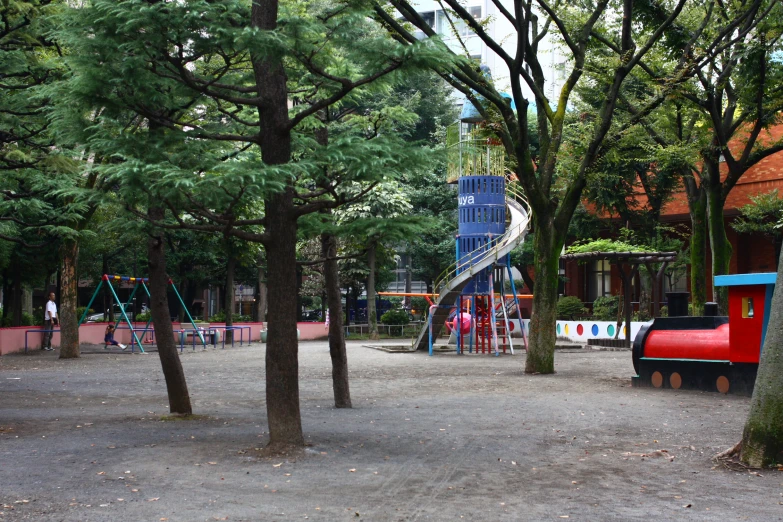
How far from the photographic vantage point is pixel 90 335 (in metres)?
35.4

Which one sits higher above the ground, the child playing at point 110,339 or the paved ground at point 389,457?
the child playing at point 110,339

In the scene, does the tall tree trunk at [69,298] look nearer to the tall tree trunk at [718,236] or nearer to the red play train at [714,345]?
the red play train at [714,345]

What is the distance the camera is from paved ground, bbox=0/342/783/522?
737 cm

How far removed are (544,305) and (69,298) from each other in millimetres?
14104

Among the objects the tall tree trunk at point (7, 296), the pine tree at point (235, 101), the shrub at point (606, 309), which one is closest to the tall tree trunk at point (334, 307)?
the pine tree at point (235, 101)

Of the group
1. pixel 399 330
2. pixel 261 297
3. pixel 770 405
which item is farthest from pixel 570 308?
pixel 770 405

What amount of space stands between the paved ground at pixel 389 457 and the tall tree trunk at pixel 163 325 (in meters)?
0.57

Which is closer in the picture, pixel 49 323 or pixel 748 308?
pixel 748 308

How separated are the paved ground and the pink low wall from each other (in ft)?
41.9

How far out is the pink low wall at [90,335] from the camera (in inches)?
1161

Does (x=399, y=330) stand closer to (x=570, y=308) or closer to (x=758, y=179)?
(x=570, y=308)

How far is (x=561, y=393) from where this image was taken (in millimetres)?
17031

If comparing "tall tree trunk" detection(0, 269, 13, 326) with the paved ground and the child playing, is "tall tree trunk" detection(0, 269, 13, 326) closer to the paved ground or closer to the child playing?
the child playing

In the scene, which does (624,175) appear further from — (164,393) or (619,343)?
(164,393)
